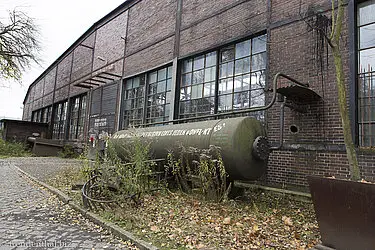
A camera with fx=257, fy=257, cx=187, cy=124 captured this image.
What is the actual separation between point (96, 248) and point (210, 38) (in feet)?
25.1

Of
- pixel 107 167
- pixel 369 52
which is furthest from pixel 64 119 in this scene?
pixel 369 52

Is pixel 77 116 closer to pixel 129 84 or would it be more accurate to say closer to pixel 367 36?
pixel 129 84

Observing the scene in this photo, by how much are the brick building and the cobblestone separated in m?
4.49

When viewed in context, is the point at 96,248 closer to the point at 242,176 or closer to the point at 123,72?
the point at 242,176

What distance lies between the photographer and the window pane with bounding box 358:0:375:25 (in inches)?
217

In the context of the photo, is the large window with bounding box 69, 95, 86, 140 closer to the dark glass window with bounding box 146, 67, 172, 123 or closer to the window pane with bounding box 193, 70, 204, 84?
the dark glass window with bounding box 146, 67, 172, 123

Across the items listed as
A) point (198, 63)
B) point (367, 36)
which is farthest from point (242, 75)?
point (367, 36)

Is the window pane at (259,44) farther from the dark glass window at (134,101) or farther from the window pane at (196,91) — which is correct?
the dark glass window at (134,101)

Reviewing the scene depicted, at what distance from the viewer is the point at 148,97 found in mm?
12383

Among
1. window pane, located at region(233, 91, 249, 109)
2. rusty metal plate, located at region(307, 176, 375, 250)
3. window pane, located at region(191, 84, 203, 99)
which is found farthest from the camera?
window pane, located at region(191, 84, 203, 99)

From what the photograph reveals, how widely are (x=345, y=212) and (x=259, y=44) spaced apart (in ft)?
19.2

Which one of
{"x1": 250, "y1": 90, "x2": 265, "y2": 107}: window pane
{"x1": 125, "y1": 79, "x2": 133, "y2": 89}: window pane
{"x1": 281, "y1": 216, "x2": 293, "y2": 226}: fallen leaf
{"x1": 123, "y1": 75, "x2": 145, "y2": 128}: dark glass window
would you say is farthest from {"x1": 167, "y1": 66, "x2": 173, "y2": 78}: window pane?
Answer: {"x1": 281, "y1": 216, "x2": 293, "y2": 226}: fallen leaf

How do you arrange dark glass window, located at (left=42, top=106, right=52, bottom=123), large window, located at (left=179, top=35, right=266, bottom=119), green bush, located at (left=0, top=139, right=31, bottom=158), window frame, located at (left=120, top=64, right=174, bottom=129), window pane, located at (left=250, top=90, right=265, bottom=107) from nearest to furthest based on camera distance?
window pane, located at (left=250, top=90, right=265, bottom=107)
large window, located at (left=179, top=35, right=266, bottom=119)
window frame, located at (left=120, top=64, right=174, bottom=129)
green bush, located at (left=0, top=139, right=31, bottom=158)
dark glass window, located at (left=42, top=106, right=52, bottom=123)

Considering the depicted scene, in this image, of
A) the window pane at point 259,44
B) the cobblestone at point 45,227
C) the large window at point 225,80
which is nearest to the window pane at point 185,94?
the large window at point 225,80
